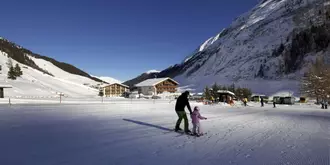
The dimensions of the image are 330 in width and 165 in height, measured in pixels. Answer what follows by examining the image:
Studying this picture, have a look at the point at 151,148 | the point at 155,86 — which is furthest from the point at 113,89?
the point at 151,148

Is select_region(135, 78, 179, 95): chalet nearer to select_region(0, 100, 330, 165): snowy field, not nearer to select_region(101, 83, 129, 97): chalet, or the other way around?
select_region(101, 83, 129, 97): chalet

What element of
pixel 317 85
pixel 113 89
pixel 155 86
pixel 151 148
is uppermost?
pixel 155 86

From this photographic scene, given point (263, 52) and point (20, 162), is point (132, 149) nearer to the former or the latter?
point (20, 162)

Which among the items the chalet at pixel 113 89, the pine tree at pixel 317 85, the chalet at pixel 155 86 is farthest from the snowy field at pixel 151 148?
the chalet at pixel 113 89

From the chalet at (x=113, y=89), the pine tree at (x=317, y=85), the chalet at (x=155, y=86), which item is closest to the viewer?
the pine tree at (x=317, y=85)

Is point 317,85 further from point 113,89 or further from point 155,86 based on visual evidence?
point 113,89

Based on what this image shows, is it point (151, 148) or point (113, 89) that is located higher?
point (113, 89)

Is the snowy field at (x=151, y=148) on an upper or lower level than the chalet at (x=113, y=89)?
lower

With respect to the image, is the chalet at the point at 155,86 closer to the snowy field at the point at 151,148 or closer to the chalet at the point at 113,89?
the chalet at the point at 113,89

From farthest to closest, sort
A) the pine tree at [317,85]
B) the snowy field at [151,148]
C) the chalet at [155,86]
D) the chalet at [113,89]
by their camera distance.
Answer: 1. the chalet at [113,89]
2. the chalet at [155,86]
3. the pine tree at [317,85]
4. the snowy field at [151,148]

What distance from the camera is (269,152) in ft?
30.9

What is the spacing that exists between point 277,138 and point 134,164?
7.68m

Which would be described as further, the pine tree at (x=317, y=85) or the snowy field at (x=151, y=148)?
the pine tree at (x=317, y=85)

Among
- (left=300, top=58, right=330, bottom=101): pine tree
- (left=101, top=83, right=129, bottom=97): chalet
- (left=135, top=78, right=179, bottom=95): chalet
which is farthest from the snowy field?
(left=101, top=83, right=129, bottom=97): chalet
